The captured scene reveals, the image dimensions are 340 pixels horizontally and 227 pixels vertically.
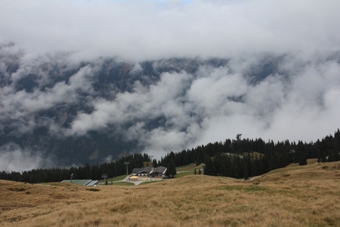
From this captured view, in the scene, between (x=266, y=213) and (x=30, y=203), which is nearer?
(x=266, y=213)

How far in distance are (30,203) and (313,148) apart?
173767 mm

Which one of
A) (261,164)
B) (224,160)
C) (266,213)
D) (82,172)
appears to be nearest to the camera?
(266,213)

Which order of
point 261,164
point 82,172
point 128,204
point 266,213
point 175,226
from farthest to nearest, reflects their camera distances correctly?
point 82,172 → point 261,164 → point 128,204 → point 266,213 → point 175,226

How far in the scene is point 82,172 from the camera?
200 m

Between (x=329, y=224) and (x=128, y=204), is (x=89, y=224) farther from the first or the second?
(x=329, y=224)

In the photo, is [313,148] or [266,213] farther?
[313,148]

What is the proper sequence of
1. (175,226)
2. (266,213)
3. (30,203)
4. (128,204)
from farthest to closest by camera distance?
(30,203)
(128,204)
(266,213)
(175,226)

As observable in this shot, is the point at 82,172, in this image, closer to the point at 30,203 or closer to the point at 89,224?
the point at 30,203

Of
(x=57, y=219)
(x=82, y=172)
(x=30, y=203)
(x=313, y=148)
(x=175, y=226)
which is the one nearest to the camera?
(x=175, y=226)

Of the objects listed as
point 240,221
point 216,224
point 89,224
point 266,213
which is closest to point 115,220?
point 89,224

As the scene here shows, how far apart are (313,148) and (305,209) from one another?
175 meters

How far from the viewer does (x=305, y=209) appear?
21.9 meters

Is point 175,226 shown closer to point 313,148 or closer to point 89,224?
point 89,224

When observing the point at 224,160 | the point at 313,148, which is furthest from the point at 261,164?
the point at 313,148
